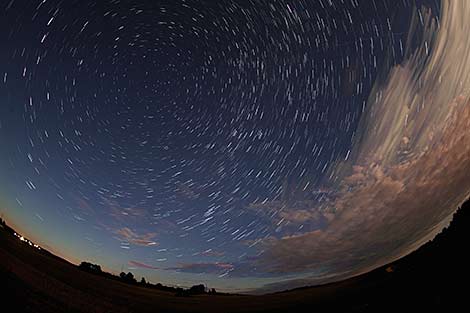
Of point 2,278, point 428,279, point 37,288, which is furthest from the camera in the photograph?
point 428,279

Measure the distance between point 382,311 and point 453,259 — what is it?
6.91 meters

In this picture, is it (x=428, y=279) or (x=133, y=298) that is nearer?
(x=428, y=279)

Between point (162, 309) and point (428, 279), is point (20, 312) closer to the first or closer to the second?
point (162, 309)

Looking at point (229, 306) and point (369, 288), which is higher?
point (369, 288)

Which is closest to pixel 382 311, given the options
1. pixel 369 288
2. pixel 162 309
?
pixel 369 288

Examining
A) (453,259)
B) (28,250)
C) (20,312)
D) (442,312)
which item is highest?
(28,250)

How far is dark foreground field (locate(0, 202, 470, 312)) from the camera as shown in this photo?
1017 centimetres

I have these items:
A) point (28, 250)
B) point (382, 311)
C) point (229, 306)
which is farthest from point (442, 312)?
point (28, 250)

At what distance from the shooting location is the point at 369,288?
1834cm

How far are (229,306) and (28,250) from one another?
54.7ft

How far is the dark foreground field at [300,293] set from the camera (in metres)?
10.2

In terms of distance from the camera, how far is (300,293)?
21500mm

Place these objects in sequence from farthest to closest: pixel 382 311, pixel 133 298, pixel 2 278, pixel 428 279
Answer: pixel 133 298 → pixel 428 279 → pixel 382 311 → pixel 2 278

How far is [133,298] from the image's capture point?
17.0 metres
